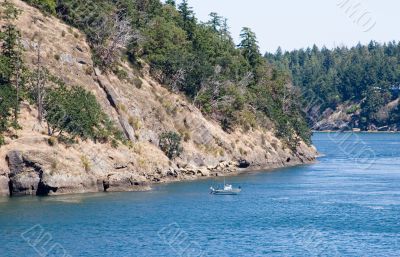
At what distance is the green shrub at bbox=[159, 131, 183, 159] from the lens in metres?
125

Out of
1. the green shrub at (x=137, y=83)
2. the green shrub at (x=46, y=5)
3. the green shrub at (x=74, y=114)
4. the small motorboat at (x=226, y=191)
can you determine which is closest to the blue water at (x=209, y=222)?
the small motorboat at (x=226, y=191)

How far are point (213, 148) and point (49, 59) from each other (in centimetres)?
3322

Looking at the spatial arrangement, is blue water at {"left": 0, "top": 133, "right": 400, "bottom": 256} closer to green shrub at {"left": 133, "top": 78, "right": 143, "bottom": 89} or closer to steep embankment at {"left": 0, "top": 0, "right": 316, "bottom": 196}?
steep embankment at {"left": 0, "top": 0, "right": 316, "bottom": 196}

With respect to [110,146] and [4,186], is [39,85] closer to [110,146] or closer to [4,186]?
[110,146]

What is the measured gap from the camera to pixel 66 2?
133250 mm

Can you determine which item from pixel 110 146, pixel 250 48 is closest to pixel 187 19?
pixel 250 48

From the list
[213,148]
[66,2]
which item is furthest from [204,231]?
[66,2]

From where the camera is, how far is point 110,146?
11225 centimetres

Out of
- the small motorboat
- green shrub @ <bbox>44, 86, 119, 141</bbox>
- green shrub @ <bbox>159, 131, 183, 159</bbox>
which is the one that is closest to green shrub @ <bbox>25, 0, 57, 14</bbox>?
green shrub @ <bbox>44, 86, 119, 141</bbox>

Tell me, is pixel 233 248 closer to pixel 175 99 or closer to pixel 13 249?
pixel 13 249

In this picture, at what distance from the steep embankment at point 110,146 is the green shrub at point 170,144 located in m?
1.33

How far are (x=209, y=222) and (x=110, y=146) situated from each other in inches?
1281

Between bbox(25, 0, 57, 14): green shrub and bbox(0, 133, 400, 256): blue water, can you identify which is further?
bbox(25, 0, 57, 14): green shrub

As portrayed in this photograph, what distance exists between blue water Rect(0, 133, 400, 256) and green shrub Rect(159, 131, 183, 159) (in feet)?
25.9
